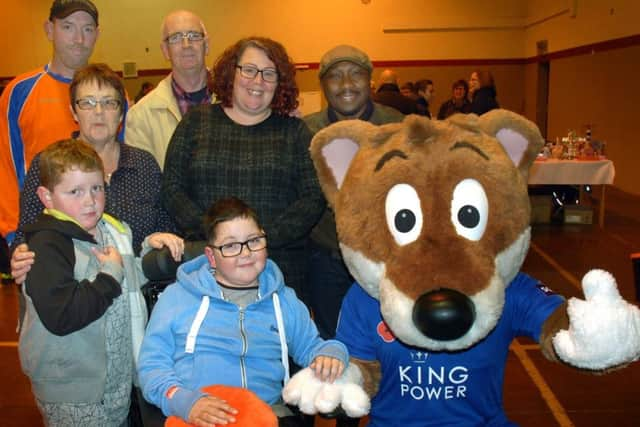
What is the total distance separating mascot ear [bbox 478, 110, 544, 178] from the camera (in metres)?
1.78

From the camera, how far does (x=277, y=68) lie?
253 cm

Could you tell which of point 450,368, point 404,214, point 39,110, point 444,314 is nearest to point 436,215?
point 404,214

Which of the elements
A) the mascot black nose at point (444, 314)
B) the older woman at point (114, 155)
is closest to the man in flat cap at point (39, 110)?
the older woman at point (114, 155)

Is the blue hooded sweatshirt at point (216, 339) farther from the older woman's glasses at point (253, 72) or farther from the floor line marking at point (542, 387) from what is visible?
the floor line marking at point (542, 387)

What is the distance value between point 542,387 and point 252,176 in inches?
90.7

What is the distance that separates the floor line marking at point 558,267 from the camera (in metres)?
5.42

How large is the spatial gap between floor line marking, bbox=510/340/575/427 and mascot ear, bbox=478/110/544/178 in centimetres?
198

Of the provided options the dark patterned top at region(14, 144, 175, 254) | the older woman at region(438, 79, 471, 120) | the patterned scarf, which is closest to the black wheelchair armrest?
the dark patterned top at region(14, 144, 175, 254)

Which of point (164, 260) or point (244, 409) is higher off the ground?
point (164, 260)

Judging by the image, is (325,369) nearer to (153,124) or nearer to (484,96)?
(153,124)

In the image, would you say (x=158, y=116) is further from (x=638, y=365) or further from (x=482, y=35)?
(x=482, y=35)

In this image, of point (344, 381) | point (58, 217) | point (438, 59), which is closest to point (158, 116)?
point (58, 217)

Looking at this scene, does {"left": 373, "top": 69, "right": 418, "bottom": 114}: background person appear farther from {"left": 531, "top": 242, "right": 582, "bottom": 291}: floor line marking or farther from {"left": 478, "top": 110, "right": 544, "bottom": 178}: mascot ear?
{"left": 478, "top": 110, "right": 544, "bottom": 178}: mascot ear

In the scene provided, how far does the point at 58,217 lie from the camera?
1962mm
